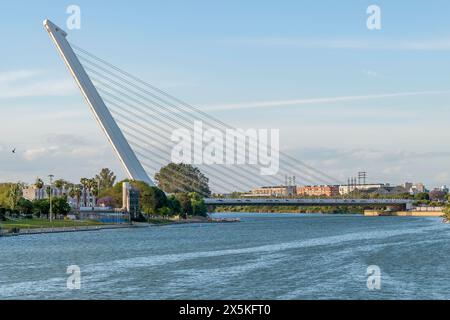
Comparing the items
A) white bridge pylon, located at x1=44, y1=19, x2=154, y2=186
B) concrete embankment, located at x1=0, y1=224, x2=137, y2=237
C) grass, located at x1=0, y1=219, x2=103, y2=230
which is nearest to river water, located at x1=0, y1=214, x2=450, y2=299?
concrete embankment, located at x1=0, y1=224, x2=137, y2=237

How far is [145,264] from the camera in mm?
63719

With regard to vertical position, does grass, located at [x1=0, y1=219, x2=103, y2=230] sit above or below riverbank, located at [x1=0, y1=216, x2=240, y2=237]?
above

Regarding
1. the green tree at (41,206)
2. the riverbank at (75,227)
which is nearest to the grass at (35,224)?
the riverbank at (75,227)

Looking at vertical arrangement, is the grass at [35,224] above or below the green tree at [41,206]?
below

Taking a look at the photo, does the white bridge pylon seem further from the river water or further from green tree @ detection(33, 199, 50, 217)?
the river water

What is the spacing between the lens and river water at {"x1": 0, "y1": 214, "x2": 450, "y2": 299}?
151ft

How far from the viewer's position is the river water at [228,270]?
151ft

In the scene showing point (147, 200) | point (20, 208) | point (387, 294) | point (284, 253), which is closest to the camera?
point (387, 294)

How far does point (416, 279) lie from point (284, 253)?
77.0 feet

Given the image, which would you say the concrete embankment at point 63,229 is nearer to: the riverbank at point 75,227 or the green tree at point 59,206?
the riverbank at point 75,227

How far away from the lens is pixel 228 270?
190ft
